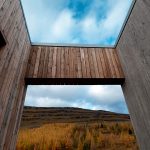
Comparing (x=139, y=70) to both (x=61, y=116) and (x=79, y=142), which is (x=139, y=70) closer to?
(x=79, y=142)

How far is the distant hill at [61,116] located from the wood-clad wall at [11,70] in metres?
9.59

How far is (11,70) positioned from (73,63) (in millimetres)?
1818

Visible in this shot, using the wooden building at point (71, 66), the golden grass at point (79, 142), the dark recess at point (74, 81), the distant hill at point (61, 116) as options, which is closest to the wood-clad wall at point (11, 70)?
the wooden building at point (71, 66)

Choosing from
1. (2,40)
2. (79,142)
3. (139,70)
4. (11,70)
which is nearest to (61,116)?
(79,142)

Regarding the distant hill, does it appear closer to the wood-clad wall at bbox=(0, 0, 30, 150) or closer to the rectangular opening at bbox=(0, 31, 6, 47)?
the wood-clad wall at bbox=(0, 0, 30, 150)

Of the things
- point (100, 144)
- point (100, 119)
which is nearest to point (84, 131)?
point (100, 144)

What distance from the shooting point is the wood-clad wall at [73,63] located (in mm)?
4406

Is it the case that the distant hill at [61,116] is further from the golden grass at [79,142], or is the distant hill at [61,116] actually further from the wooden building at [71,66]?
the wooden building at [71,66]

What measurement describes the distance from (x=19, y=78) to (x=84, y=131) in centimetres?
703

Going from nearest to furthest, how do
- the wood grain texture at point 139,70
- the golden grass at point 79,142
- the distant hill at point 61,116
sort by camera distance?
the wood grain texture at point 139,70 → the golden grass at point 79,142 → the distant hill at point 61,116

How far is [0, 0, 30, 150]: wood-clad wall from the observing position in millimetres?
2840

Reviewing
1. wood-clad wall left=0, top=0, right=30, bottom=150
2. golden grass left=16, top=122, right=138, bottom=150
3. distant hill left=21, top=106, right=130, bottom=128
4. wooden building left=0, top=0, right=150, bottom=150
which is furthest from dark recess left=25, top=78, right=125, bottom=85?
distant hill left=21, top=106, right=130, bottom=128

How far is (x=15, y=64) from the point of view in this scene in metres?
3.54

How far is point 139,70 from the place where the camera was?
3.82 m
